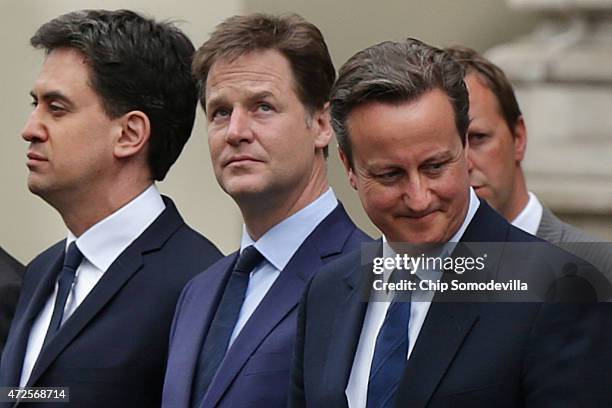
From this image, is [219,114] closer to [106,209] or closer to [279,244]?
[279,244]

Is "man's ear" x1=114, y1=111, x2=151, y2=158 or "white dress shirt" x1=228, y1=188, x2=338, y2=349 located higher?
"man's ear" x1=114, y1=111, x2=151, y2=158

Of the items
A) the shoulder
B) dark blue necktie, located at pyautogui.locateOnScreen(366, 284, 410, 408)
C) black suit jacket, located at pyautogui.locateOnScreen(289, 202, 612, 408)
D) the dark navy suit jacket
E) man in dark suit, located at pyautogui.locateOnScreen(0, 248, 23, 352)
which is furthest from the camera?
the shoulder

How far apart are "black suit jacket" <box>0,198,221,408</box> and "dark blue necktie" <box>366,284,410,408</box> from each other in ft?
3.47

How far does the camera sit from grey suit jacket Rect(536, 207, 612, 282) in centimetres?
540

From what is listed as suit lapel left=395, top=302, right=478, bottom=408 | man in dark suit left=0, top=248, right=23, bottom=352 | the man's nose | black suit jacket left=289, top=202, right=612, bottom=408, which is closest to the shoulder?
man in dark suit left=0, top=248, right=23, bottom=352

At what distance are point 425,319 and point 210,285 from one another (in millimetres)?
1009

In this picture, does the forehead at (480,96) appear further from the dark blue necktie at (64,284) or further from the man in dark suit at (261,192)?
the dark blue necktie at (64,284)

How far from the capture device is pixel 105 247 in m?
5.48

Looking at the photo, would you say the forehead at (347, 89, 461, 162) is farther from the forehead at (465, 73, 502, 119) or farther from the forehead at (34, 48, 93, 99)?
the forehead at (465, 73, 502, 119)

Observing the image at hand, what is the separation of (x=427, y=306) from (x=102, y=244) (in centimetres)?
140

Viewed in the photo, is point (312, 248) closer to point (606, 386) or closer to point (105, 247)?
point (105, 247)

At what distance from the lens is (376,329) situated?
4426mm

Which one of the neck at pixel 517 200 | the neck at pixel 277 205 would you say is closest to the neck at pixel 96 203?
the neck at pixel 277 205

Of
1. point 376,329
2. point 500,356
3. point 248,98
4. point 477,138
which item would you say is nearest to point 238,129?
point 248,98
